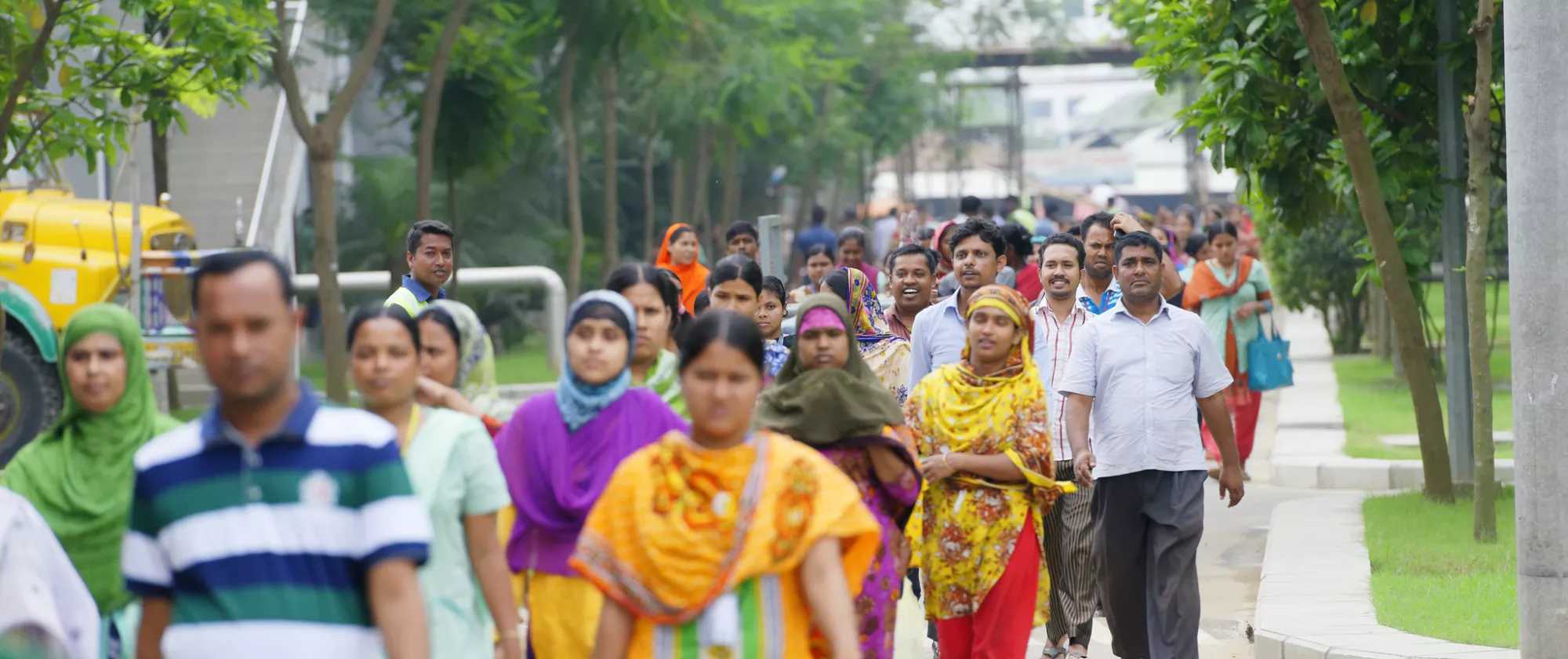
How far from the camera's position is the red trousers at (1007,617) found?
6383 millimetres

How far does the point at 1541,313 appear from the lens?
6.51 meters

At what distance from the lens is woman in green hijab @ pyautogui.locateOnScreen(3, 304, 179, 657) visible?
489cm

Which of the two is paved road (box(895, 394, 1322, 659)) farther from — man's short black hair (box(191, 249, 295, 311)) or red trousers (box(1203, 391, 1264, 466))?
man's short black hair (box(191, 249, 295, 311))

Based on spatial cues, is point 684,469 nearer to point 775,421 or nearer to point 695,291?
point 775,421

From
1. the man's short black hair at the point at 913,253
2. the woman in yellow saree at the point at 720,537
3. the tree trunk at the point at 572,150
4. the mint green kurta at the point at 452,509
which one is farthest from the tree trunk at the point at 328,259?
the woman in yellow saree at the point at 720,537

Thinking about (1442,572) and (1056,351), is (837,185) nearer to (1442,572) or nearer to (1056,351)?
(1442,572)

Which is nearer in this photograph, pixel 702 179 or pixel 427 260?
pixel 427 260

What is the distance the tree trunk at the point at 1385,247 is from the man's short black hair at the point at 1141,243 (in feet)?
10.9

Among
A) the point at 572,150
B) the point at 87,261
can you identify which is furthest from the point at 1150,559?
the point at 572,150

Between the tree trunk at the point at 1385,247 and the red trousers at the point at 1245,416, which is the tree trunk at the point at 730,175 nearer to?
the red trousers at the point at 1245,416

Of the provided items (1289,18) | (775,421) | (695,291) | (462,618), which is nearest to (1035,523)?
(775,421)

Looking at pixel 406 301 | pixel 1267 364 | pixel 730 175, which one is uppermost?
pixel 730 175

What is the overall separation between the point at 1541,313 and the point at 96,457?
4528 millimetres

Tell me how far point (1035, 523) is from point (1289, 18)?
19.1 ft
